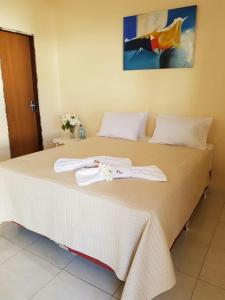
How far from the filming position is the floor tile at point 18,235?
6.47 ft

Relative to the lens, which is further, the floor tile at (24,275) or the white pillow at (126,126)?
the white pillow at (126,126)

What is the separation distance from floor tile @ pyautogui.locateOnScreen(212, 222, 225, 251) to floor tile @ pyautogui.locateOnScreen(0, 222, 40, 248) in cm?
155

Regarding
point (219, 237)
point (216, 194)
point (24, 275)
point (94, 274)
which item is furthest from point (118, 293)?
point (216, 194)

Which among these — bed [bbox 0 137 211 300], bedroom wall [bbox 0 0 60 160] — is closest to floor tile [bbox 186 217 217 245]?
bed [bbox 0 137 211 300]

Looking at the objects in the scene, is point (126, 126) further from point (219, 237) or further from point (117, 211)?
point (117, 211)

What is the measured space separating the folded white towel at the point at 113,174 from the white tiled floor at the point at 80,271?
67 centimetres

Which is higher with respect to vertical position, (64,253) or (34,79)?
(34,79)

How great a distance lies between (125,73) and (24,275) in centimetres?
265

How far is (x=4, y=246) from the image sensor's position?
1.92 meters

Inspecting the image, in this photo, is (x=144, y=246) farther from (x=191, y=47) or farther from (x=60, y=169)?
(x=191, y=47)

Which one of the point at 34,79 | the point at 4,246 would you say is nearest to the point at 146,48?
the point at 34,79

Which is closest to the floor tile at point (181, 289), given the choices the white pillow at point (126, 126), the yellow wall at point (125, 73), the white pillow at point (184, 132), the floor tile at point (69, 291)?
the floor tile at point (69, 291)

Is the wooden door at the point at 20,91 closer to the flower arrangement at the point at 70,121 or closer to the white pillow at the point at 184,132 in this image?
the flower arrangement at the point at 70,121

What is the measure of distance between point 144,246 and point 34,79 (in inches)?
124
